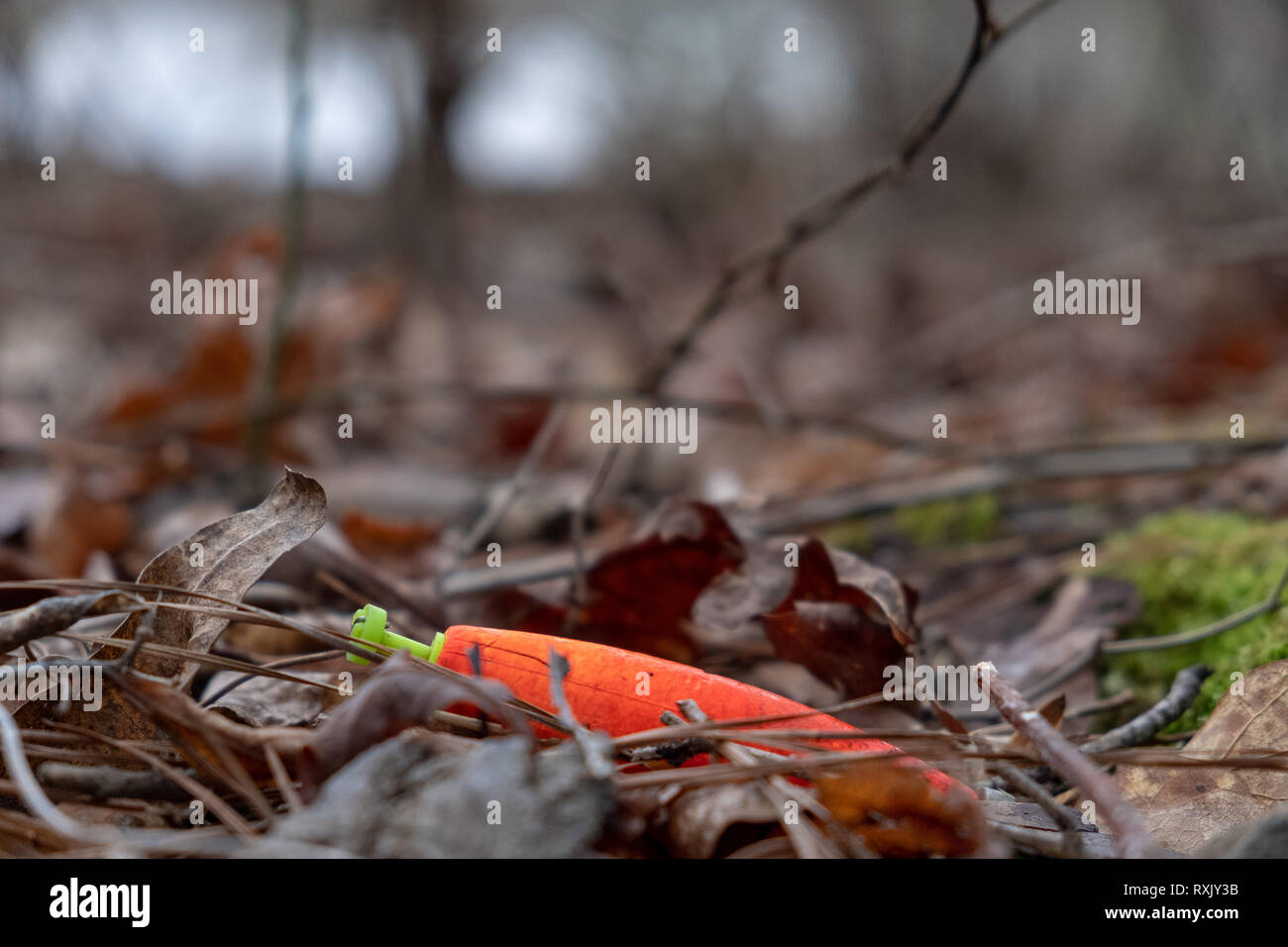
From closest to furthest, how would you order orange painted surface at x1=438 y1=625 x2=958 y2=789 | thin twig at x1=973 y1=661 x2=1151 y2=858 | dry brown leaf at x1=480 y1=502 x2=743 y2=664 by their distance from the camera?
thin twig at x1=973 y1=661 x2=1151 y2=858, orange painted surface at x1=438 y1=625 x2=958 y2=789, dry brown leaf at x1=480 y1=502 x2=743 y2=664

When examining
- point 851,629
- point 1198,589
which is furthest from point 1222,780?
point 1198,589

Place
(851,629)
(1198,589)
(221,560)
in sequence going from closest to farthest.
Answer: (221,560), (851,629), (1198,589)

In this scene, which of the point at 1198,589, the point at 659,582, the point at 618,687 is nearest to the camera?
the point at 618,687

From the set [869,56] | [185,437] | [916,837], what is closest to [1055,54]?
[869,56]

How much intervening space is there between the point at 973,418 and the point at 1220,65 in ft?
9.75

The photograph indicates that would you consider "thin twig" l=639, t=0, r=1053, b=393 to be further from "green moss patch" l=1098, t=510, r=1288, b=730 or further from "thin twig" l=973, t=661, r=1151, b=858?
"thin twig" l=973, t=661, r=1151, b=858

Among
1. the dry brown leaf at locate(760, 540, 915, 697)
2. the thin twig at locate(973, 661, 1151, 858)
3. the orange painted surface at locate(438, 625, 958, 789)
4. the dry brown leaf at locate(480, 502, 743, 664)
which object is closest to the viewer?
the thin twig at locate(973, 661, 1151, 858)

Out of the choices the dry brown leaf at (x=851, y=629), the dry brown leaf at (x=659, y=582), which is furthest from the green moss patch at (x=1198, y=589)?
the dry brown leaf at (x=659, y=582)

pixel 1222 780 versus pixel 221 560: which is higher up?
pixel 221 560

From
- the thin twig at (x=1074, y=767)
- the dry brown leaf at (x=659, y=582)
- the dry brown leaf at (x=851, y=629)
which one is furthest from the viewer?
the dry brown leaf at (x=659, y=582)

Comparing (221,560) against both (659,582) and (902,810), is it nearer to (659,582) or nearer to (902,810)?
(659,582)

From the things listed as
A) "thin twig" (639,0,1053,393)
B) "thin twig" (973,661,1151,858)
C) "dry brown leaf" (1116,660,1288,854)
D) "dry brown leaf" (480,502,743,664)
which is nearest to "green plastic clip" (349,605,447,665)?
"dry brown leaf" (480,502,743,664)

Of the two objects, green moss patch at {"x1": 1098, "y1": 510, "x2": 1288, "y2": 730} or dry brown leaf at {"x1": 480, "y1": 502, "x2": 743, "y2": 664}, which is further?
dry brown leaf at {"x1": 480, "y1": 502, "x2": 743, "y2": 664}

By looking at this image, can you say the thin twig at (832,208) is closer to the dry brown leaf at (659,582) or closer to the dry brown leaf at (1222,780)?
the dry brown leaf at (659,582)
